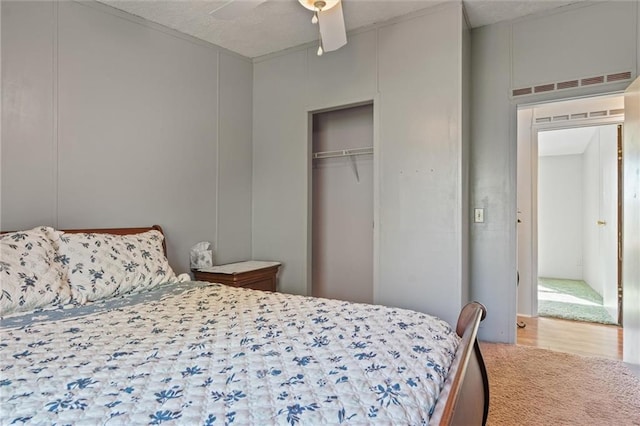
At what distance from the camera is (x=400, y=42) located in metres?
3.12

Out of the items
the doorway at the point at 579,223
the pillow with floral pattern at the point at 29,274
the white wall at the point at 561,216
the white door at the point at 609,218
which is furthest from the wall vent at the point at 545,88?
the white wall at the point at 561,216

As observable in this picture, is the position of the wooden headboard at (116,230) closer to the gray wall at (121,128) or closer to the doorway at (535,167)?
the gray wall at (121,128)

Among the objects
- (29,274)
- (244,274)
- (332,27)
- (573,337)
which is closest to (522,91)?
(332,27)

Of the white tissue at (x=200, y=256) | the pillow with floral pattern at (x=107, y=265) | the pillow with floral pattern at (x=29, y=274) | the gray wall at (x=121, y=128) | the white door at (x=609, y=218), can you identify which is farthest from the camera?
the white door at (x=609, y=218)

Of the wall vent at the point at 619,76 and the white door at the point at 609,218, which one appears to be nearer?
the wall vent at the point at 619,76

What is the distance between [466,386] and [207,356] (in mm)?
843

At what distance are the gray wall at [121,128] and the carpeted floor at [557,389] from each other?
253 centimetres

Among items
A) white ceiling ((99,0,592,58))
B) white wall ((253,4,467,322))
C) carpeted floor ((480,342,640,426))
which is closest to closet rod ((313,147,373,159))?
white wall ((253,4,467,322))

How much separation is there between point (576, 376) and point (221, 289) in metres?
2.49

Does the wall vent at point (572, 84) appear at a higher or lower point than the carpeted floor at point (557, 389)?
higher

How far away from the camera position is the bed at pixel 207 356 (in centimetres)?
91

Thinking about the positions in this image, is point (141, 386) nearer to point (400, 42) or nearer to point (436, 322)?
point (436, 322)

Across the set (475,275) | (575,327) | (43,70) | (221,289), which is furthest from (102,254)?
(575,327)

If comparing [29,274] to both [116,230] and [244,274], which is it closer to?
[116,230]
